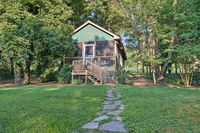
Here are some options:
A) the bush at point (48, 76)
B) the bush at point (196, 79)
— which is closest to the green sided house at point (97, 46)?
the bush at point (48, 76)

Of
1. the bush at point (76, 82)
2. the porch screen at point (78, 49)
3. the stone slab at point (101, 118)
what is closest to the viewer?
the stone slab at point (101, 118)

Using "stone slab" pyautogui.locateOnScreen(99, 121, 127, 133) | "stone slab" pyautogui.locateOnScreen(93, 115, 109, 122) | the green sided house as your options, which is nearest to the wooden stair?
the green sided house

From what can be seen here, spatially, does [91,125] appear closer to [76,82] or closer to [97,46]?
[76,82]

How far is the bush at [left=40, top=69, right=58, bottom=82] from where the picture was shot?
1247cm

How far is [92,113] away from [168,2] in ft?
31.6

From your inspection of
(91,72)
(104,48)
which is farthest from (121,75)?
(104,48)

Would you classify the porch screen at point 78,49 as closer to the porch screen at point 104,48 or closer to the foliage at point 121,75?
the porch screen at point 104,48

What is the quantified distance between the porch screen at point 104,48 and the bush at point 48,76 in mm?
Answer: 4142

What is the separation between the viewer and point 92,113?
3385 mm

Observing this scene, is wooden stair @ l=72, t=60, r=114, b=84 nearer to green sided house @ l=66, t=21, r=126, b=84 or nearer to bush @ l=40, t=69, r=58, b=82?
green sided house @ l=66, t=21, r=126, b=84

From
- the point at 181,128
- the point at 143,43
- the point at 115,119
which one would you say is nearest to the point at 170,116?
the point at 181,128

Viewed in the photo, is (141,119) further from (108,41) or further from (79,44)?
(79,44)

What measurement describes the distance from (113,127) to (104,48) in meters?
10.4

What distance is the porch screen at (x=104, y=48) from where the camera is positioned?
12508 millimetres
